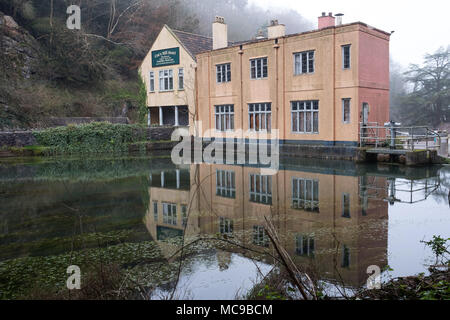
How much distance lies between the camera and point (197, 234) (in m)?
7.87

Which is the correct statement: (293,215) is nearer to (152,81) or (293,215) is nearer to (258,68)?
(258,68)

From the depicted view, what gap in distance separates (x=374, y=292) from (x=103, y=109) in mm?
32173

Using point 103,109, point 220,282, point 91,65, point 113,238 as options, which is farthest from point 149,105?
point 220,282

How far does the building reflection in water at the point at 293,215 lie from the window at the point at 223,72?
39.2 feet

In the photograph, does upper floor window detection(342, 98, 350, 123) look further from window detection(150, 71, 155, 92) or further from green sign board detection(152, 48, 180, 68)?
window detection(150, 71, 155, 92)

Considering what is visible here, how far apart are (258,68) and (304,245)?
18.8 m

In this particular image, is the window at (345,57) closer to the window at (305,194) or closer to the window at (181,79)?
the window at (305,194)

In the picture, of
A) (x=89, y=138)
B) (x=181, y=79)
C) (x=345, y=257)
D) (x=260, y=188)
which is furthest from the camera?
(x=181, y=79)

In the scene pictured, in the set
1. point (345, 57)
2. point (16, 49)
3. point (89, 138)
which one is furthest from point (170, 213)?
point (16, 49)

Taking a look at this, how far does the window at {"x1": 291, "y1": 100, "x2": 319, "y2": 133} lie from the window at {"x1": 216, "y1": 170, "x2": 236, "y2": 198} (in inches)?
296

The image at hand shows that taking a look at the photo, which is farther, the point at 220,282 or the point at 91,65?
the point at 91,65

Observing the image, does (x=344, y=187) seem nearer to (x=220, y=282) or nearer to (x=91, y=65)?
(x=220, y=282)

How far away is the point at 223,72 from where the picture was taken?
87.7 feet

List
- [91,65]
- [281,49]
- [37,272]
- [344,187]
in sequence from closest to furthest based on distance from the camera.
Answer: [37,272] < [344,187] < [281,49] < [91,65]
